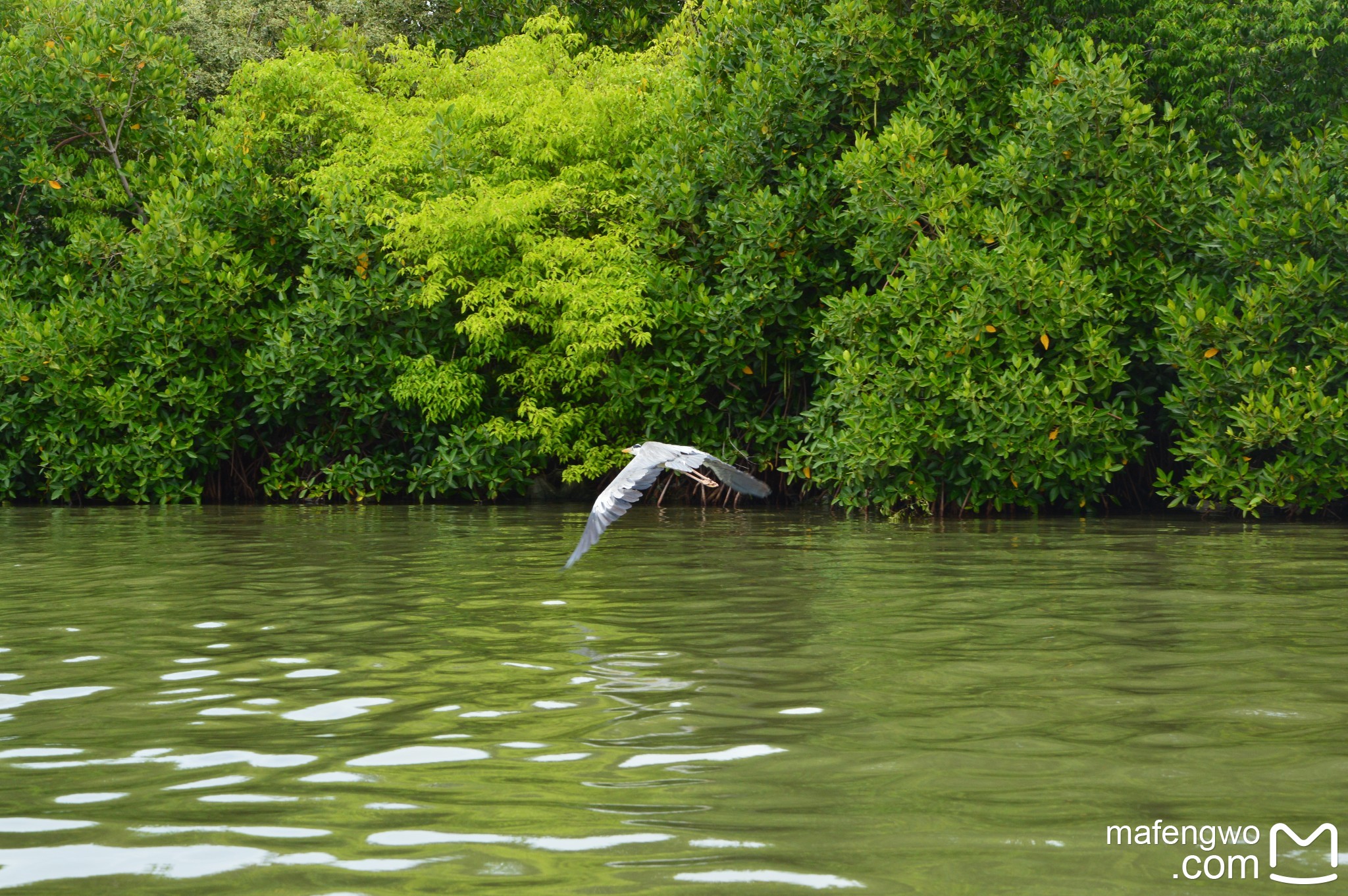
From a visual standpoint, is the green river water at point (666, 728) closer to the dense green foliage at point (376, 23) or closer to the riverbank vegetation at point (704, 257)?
the riverbank vegetation at point (704, 257)

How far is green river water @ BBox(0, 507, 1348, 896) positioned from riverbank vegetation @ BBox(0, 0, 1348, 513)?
22.3 feet

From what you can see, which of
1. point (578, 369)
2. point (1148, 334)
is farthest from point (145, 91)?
point (1148, 334)

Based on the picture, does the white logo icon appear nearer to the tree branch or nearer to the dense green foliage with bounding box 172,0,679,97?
the tree branch

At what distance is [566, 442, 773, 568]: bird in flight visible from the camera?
9.71 meters

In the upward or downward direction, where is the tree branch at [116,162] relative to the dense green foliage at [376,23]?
downward

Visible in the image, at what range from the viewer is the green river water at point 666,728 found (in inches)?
160

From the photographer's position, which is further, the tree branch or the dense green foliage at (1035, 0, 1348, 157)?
the tree branch

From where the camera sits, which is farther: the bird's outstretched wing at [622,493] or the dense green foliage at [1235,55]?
the dense green foliage at [1235,55]

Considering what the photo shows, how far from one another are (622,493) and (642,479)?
0.48 meters

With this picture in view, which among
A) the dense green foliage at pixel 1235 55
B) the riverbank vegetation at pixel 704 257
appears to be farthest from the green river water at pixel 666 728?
the dense green foliage at pixel 1235 55

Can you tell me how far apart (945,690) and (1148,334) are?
14.4 m

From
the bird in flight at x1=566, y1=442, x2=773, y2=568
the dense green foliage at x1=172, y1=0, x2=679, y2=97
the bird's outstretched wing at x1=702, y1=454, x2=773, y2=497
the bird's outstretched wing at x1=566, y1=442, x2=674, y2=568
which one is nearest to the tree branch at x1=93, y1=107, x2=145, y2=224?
the dense green foliage at x1=172, y1=0, x2=679, y2=97

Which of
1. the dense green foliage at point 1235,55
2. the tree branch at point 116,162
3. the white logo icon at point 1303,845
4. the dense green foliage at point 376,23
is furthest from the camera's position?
the dense green foliage at point 376,23

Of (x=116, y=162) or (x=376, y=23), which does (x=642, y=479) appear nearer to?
(x=116, y=162)
